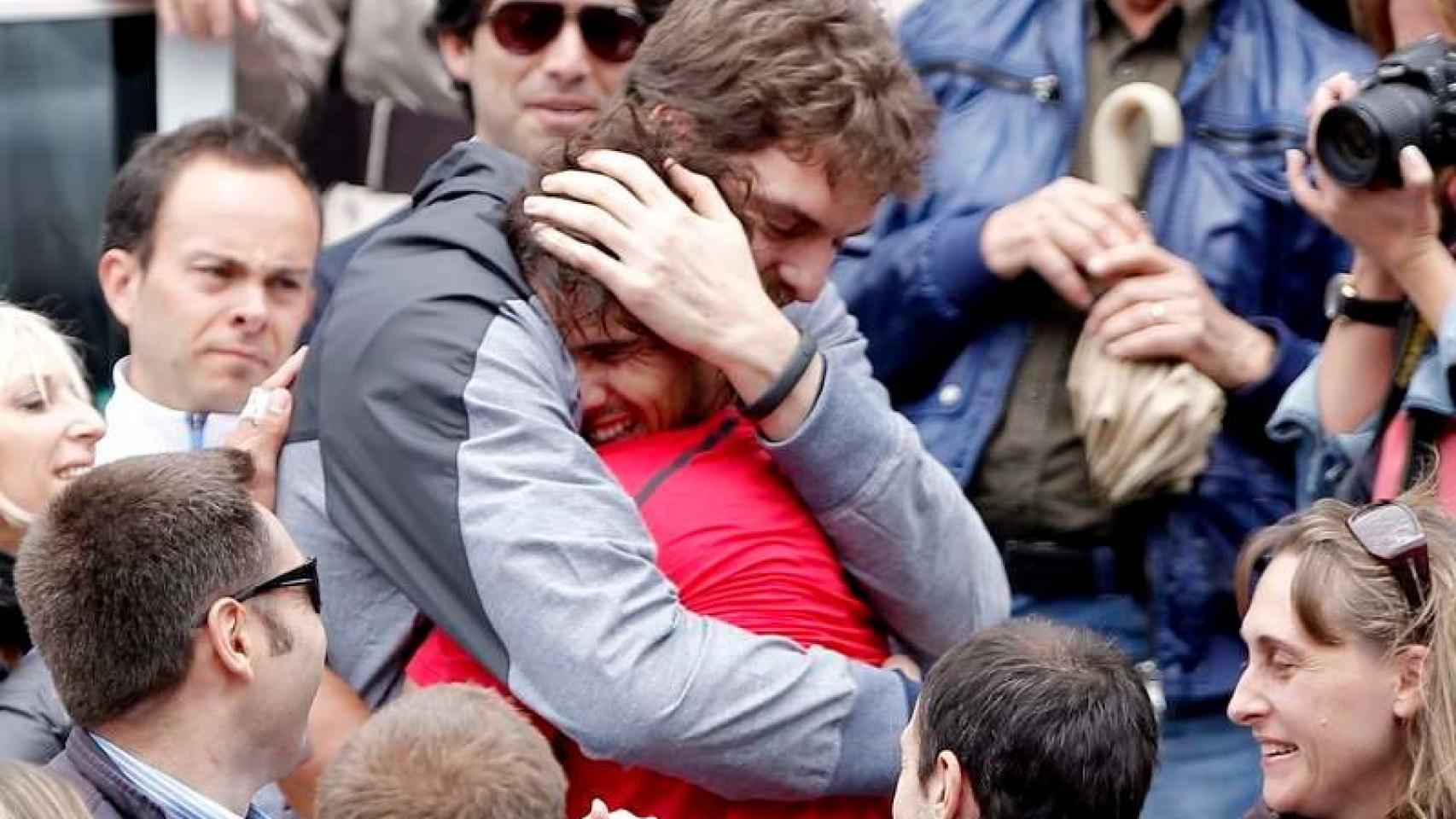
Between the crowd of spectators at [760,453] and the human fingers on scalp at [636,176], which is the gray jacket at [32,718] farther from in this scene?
the human fingers on scalp at [636,176]

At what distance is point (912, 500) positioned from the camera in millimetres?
3553

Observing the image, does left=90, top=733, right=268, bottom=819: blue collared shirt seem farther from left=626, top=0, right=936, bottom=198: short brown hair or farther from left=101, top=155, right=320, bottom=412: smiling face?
left=101, top=155, right=320, bottom=412: smiling face

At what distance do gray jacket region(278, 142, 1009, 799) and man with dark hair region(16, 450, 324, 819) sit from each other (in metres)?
0.22

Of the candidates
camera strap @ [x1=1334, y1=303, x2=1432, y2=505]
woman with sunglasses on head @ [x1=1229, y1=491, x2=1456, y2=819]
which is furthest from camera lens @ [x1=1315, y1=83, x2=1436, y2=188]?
woman with sunglasses on head @ [x1=1229, y1=491, x2=1456, y2=819]

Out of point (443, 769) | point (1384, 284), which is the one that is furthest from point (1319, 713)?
point (443, 769)

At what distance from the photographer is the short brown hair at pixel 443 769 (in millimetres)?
2797

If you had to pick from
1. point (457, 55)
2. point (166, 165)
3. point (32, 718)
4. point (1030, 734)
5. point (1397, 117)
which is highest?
point (1397, 117)

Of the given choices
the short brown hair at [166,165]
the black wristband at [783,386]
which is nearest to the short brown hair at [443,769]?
the black wristband at [783,386]

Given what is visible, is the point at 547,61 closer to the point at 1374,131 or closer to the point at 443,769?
the point at 1374,131

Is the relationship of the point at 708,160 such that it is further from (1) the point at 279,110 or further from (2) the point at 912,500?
(1) the point at 279,110

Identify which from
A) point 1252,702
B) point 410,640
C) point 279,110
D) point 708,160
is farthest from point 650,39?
point 279,110

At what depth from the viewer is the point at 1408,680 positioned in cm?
346

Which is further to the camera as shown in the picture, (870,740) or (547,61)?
(547,61)

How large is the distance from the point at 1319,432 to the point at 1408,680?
832 millimetres
